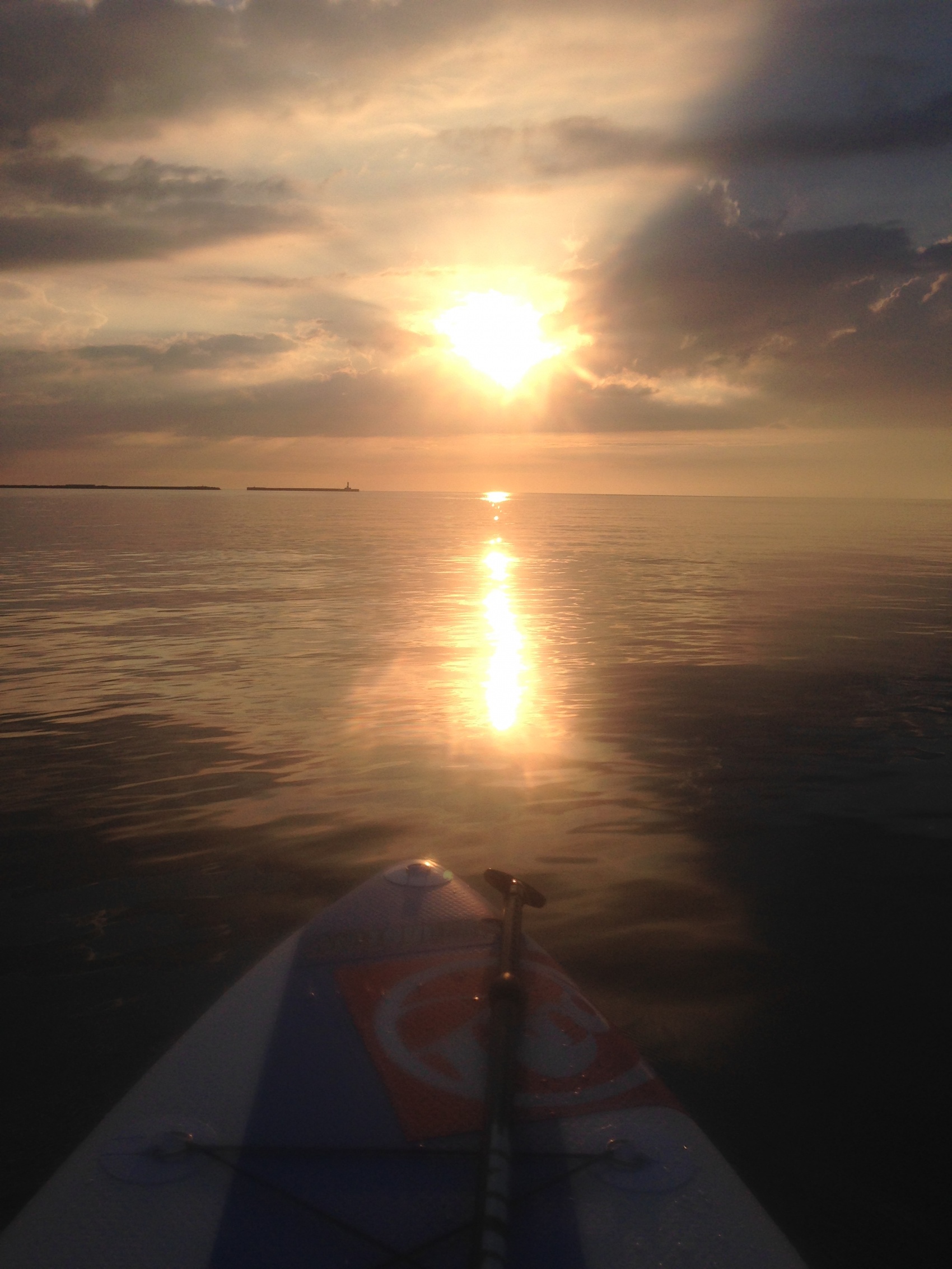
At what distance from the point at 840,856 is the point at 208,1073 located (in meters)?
5.96

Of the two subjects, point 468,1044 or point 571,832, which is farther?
point 571,832

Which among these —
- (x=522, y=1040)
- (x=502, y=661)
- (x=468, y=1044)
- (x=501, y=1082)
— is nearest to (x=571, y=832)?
(x=522, y=1040)

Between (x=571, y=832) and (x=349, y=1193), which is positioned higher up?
(x=349, y=1193)

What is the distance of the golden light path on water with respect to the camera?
13289mm

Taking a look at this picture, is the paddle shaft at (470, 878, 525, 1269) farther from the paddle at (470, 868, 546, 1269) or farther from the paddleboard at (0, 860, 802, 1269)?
the paddleboard at (0, 860, 802, 1269)

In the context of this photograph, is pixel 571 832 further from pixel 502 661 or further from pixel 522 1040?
pixel 502 661

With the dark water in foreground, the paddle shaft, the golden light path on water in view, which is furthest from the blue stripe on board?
the golden light path on water

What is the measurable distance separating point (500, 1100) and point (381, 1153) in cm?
57

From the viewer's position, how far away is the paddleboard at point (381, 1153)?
3.37 metres

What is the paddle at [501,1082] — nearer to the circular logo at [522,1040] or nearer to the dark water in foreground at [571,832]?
the circular logo at [522,1040]

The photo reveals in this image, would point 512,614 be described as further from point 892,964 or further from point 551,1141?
point 551,1141

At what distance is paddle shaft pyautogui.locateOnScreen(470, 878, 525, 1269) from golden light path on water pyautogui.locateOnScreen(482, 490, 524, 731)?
7116mm

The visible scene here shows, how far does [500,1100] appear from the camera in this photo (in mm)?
3938

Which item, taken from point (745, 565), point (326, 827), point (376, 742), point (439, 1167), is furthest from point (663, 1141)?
point (745, 565)
